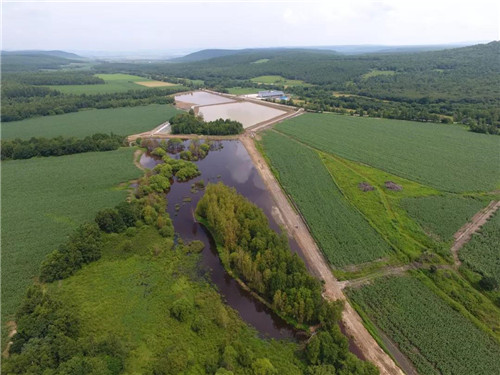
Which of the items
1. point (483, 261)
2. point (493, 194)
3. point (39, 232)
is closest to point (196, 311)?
point (39, 232)

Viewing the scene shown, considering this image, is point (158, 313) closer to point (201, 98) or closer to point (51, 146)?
point (51, 146)

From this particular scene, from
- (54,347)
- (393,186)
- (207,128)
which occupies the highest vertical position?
(207,128)

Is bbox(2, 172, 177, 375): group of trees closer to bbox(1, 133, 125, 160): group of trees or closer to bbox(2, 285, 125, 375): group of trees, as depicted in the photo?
bbox(2, 285, 125, 375): group of trees

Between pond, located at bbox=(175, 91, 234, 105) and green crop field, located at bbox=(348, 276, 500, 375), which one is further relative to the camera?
pond, located at bbox=(175, 91, 234, 105)

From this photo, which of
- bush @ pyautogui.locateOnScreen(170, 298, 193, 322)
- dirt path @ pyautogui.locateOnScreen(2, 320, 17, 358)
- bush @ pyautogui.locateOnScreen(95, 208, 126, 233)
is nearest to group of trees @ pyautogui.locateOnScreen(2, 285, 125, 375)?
dirt path @ pyautogui.locateOnScreen(2, 320, 17, 358)

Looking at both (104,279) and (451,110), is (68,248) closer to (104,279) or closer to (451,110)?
(104,279)

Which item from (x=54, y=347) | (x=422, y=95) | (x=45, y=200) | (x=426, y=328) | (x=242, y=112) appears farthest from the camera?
(x=422, y=95)

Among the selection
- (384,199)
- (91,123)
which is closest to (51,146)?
(91,123)

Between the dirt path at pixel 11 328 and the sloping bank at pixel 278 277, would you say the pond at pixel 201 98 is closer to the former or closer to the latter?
the sloping bank at pixel 278 277
